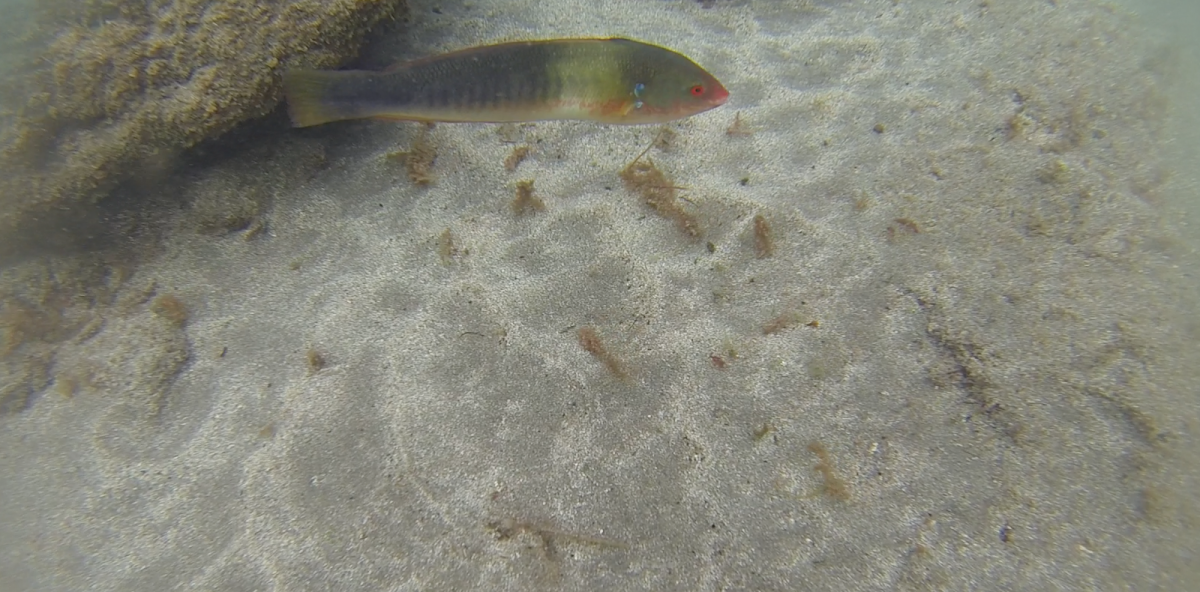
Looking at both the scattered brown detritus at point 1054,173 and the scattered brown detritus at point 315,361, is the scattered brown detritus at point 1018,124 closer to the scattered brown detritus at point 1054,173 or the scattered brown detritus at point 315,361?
the scattered brown detritus at point 1054,173

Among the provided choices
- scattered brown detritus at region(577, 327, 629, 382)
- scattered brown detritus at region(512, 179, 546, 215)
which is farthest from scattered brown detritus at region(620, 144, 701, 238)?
scattered brown detritus at region(577, 327, 629, 382)

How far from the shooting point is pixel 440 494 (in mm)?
2459

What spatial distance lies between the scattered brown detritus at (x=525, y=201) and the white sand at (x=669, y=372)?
A: 9cm

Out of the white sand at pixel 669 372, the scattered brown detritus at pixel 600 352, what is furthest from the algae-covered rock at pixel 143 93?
the scattered brown detritus at pixel 600 352

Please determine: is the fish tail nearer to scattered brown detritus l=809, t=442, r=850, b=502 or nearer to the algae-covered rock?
the algae-covered rock

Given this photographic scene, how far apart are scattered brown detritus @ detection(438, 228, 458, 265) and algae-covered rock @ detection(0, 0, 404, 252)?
1.40 metres

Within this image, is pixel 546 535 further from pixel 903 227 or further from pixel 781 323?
Answer: pixel 903 227

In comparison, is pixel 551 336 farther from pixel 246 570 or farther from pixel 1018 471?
pixel 1018 471

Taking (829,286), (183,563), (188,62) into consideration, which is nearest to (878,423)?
(829,286)

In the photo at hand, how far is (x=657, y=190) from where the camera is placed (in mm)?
3512

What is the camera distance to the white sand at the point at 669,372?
2.29 meters

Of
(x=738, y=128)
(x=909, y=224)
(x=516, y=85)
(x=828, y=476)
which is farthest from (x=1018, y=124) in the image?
(x=516, y=85)

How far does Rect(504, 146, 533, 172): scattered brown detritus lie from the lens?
3.76 meters

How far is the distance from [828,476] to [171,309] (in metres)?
3.74
